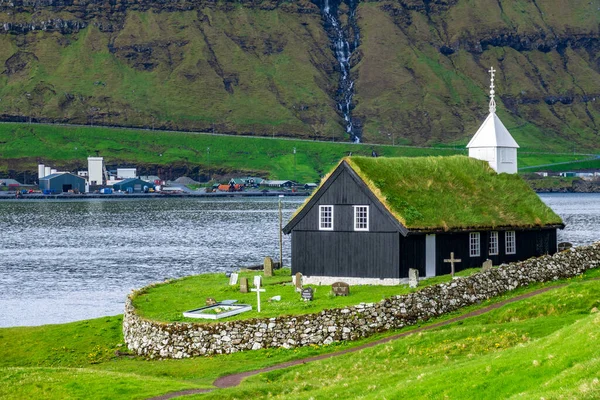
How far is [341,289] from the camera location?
4847 cm

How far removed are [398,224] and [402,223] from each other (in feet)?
0.78

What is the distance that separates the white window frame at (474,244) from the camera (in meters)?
55.5

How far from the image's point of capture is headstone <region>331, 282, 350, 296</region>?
4831 cm

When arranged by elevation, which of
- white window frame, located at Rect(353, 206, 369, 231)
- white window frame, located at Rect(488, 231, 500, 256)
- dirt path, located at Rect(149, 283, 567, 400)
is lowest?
dirt path, located at Rect(149, 283, 567, 400)

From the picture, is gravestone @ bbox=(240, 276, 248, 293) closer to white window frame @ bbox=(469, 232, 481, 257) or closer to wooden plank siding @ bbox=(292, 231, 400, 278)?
wooden plank siding @ bbox=(292, 231, 400, 278)

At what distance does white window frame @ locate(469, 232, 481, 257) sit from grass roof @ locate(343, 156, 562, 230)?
30.9 inches

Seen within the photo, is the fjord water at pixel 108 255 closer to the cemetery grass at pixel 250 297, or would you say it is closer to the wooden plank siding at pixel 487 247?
the cemetery grass at pixel 250 297

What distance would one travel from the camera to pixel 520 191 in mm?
60000

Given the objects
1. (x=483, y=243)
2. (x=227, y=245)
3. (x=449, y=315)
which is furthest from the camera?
(x=227, y=245)

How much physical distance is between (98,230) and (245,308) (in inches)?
5036

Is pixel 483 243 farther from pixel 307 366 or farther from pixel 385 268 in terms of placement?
pixel 307 366

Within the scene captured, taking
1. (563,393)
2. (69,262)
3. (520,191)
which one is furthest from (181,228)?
(563,393)

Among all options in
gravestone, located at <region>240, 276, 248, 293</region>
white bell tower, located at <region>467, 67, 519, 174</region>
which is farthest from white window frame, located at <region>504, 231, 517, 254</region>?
gravestone, located at <region>240, 276, 248, 293</region>

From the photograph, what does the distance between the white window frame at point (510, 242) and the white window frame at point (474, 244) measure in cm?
227
